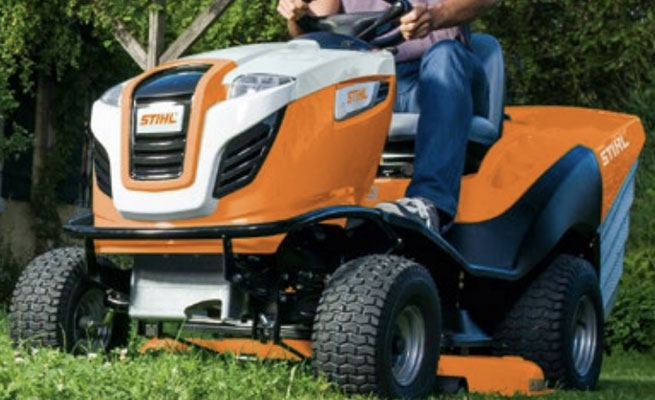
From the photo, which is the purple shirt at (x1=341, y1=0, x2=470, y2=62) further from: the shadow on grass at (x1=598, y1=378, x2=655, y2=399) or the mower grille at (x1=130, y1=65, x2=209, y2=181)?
the shadow on grass at (x1=598, y1=378, x2=655, y2=399)

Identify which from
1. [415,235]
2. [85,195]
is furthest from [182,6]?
[415,235]

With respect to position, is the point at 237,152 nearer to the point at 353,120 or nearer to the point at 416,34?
the point at 353,120

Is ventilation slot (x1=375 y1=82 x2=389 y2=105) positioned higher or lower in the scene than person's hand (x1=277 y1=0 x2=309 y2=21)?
lower

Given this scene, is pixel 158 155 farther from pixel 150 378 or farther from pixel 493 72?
pixel 493 72

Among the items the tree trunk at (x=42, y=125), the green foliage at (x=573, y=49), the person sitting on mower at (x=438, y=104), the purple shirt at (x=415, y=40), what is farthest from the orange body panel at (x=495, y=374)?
the green foliage at (x=573, y=49)

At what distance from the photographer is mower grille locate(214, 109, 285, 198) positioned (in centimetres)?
427

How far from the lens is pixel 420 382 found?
4488 mm

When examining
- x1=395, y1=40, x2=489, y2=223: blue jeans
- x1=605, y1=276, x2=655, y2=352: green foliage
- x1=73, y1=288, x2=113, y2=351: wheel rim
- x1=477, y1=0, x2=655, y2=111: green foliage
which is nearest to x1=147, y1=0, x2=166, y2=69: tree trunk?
x1=605, y1=276, x2=655, y2=352: green foliage

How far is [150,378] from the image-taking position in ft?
13.0

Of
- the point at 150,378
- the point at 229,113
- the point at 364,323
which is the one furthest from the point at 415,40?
the point at 150,378

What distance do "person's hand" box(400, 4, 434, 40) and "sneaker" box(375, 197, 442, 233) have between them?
1.72ft

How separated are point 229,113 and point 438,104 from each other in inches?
35.0

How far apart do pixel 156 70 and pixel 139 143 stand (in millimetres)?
280

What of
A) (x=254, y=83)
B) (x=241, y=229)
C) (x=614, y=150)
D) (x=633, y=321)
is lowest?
(x=633, y=321)
